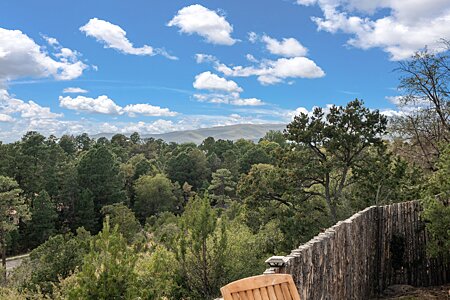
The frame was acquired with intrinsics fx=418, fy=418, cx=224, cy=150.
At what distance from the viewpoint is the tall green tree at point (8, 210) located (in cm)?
2608

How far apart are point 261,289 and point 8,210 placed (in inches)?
1125

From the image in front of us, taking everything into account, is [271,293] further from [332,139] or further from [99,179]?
[99,179]

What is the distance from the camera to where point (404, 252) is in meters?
6.79

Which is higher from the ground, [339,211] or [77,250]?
[339,211]

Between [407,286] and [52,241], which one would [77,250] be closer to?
[52,241]

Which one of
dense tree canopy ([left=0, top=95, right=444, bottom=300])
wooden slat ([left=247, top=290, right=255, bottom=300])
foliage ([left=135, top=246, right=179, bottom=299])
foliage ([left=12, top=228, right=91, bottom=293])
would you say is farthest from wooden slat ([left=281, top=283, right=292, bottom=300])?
foliage ([left=12, top=228, right=91, bottom=293])

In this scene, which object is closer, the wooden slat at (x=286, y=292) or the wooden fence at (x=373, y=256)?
the wooden slat at (x=286, y=292)

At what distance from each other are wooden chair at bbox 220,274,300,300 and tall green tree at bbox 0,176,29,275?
27.4 meters

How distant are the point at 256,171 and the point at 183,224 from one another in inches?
251

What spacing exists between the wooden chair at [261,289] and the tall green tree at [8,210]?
90.1 feet

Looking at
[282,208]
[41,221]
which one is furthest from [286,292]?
[41,221]

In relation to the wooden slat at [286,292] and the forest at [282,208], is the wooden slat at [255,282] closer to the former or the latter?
the wooden slat at [286,292]

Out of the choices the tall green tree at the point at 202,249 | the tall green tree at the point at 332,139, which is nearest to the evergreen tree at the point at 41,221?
the tall green tree at the point at 332,139

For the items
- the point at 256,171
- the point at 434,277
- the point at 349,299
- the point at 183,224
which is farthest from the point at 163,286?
the point at 256,171
